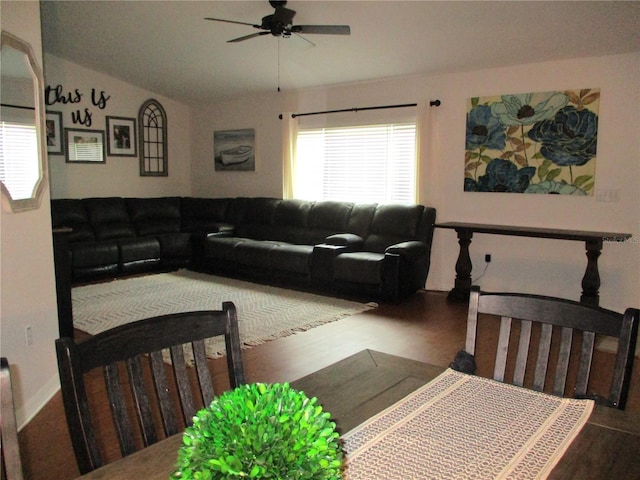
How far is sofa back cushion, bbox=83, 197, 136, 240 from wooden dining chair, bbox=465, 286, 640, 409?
5786mm

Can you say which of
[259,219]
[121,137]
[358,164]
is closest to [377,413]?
[358,164]

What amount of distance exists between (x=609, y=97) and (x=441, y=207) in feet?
6.13

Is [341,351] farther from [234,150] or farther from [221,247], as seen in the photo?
[234,150]

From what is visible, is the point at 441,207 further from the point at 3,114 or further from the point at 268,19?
the point at 3,114

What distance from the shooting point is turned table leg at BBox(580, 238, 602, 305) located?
4.31 metres

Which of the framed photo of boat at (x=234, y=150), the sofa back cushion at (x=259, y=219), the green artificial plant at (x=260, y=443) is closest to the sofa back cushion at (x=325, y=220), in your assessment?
the sofa back cushion at (x=259, y=219)

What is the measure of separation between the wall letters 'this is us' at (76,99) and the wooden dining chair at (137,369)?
19.3 feet

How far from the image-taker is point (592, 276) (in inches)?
171

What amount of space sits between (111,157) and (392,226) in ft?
13.1

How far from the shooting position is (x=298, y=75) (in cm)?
612

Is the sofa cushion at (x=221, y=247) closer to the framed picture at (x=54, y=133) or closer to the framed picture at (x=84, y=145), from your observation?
the framed picture at (x=84, y=145)

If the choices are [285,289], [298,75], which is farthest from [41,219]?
[298,75]

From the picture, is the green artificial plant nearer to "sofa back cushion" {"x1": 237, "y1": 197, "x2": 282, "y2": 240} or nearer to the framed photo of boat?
"sofa back cushion" {"x1": 237, "y1": 197, "x2": 282, "y2": 240}

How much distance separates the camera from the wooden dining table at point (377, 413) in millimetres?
967
